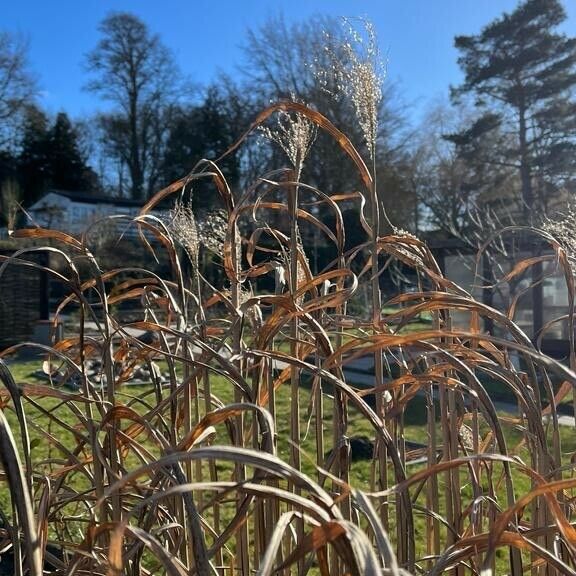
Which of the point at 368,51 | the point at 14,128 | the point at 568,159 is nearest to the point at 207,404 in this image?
the point at 368,51

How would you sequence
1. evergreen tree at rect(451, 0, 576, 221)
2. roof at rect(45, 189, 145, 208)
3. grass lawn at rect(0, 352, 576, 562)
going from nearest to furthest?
1. grass lawn at rect(0, 352, 576, 562)
2. evergreen tree at rect(451, 0, 576, 221)
3. roof at rect(45, 189, 145, 208)

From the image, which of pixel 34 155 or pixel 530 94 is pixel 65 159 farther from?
pixel 530 94

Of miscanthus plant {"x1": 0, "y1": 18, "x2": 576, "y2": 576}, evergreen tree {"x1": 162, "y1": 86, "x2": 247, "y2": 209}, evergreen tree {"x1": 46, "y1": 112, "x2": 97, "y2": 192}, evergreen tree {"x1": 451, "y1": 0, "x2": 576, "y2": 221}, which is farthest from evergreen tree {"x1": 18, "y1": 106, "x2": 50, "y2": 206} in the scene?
miscanthus plant {"x1": 0, "y1": 18, "x2": 576, "y2": 576}

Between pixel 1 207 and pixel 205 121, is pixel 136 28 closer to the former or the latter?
pixel 205 121

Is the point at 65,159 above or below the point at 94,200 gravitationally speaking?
above

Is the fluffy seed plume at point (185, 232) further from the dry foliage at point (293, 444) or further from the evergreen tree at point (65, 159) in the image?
the evergreen tree at point (65, 159)

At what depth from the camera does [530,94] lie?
13164mm

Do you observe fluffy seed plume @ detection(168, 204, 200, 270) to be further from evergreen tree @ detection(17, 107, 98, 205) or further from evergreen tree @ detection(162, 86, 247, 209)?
evergreen tree @ detection(17, 107, 98, 205)

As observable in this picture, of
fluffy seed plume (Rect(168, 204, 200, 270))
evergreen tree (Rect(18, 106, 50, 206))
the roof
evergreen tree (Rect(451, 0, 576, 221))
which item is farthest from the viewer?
evergreen tree (Rect(18, 106, 50, 206))

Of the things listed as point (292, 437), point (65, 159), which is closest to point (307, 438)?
point (292, 437)

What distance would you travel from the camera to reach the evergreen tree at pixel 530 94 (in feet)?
42.0

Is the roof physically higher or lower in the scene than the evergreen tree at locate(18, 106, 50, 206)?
lower

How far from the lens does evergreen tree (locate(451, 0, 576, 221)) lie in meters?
12.8

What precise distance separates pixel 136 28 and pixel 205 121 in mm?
5012
